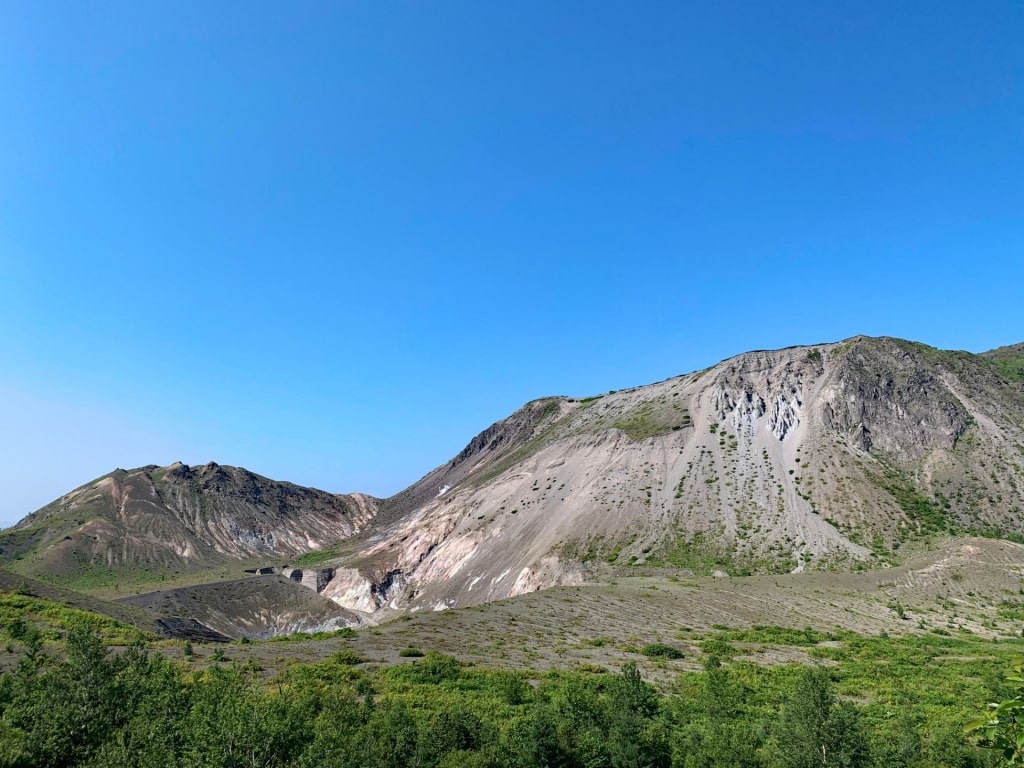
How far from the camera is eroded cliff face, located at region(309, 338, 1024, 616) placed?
68.4m

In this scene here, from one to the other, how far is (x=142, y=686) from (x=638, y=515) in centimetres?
6868

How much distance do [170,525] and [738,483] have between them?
135 meters

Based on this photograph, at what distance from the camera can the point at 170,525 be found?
138625mm

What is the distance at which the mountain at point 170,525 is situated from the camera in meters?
118

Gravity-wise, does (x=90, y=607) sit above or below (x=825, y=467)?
below

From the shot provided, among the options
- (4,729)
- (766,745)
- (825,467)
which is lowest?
(766,745)

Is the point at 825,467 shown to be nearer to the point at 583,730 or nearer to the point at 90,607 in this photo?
the point at 583,730

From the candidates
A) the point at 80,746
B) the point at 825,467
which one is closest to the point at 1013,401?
the point at 825,467

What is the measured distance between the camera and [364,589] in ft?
311

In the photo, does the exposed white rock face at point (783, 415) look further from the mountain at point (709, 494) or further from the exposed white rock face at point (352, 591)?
the exposed white rock face at point (352, 591)

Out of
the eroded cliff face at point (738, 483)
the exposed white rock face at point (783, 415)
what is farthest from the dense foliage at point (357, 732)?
the exposed white rock face at point (783, 415)

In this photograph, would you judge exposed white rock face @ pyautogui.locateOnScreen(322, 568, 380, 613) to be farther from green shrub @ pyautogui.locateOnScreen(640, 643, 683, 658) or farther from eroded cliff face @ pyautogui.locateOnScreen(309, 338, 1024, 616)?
green shrub @ pyautogui.locateOnScreen(640, 643, 683, 658)

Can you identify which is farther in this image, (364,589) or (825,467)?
(364,589)

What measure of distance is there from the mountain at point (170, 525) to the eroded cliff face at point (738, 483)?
166ft
